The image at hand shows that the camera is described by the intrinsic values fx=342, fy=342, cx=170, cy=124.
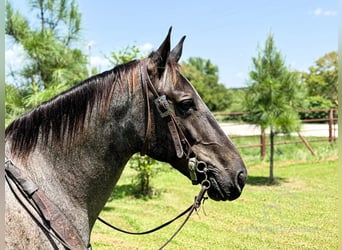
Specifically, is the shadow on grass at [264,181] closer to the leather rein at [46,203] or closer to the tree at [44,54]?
the tree at [44,54]

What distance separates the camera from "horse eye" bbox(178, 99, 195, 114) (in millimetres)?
1626

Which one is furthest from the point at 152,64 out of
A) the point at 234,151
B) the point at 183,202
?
the point at 183,202

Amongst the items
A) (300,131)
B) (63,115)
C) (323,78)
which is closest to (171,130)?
(63,115)

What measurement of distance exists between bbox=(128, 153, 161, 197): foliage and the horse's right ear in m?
5.01

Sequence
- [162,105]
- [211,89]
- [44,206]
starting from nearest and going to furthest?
[44,206]
[162,105]
[211,89]

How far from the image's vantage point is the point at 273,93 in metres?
8.11

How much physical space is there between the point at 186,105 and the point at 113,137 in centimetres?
38

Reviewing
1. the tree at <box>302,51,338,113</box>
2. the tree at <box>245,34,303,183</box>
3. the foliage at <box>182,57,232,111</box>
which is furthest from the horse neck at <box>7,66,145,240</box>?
the foliage at <box>182,57,232,111</box>

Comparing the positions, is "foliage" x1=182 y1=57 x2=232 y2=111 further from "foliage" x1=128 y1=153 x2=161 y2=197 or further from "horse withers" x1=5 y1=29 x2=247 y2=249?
"horse withers" x1=5 y1=29 x2=247 y2=249

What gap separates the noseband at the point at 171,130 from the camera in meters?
1.61

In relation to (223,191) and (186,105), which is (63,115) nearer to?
(186,105)

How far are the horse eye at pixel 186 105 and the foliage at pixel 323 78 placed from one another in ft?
80.5

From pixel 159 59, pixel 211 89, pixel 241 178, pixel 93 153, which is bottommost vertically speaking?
pixel 241 178

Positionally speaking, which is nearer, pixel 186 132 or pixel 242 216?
pixel 186 132
